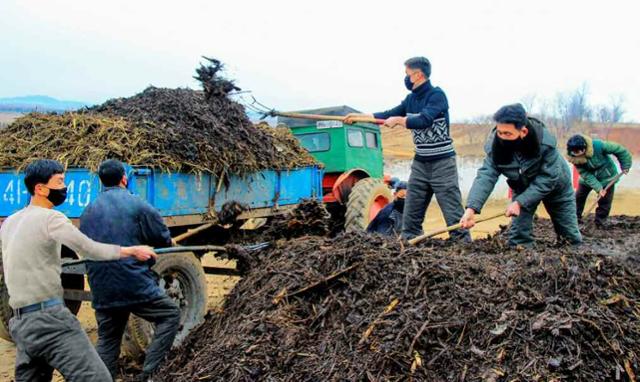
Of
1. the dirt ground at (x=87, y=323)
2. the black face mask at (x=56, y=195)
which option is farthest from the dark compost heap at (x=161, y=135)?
the black face mask at (x=56, y=195)

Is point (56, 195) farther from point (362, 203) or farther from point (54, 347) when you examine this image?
point (362, 203)

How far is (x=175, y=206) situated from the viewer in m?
5.62

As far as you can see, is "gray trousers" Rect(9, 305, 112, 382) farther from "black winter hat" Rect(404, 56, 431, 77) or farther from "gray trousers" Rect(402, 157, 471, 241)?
"black winter hat" Rect(404, 56, 431, 77)

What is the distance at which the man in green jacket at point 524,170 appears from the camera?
4926 mm

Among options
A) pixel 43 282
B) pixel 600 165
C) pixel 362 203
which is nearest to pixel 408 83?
pixel 362 203

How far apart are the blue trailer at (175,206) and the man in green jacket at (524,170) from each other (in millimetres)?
2499

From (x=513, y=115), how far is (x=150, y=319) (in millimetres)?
3295

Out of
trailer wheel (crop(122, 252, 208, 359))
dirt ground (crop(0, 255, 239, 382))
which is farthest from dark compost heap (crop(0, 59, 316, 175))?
dirt ground (crop(0, 255, 239, 382))

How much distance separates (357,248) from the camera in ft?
14.0

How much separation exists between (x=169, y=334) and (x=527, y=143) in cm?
336

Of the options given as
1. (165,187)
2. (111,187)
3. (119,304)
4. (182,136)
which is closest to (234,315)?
(119,304)

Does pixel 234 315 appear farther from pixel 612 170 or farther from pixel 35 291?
pixel 612 170

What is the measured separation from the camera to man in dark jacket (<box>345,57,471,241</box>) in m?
5.91

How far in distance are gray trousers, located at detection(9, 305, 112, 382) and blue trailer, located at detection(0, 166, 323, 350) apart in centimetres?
96
